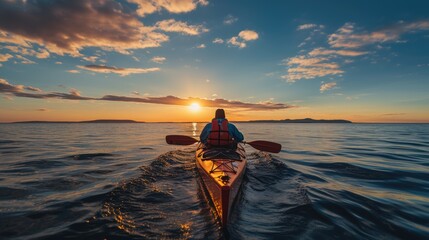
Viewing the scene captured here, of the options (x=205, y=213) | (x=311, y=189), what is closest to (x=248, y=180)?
(x=311, y=189)

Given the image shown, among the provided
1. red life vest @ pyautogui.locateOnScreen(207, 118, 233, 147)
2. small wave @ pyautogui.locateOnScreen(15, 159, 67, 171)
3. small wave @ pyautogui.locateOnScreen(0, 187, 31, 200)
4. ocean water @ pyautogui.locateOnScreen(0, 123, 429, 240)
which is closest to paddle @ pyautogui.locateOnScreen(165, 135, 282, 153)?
ocean water @ pyautogui.locateOnScreen(0, 123, 429, 240)

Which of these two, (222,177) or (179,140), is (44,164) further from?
(222,177)

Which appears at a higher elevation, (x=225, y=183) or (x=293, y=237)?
(x=225, y=183)

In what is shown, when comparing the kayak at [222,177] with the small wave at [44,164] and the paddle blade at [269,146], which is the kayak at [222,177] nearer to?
the paddle blade at [269,146]

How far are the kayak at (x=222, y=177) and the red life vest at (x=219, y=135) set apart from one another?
1.09 feet

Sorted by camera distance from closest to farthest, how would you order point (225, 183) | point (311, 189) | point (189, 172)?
point (225, 183) < point (311, 189) < point (189, 172)

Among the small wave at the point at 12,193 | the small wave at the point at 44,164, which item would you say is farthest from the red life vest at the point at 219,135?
the small wave at the point at 44,164

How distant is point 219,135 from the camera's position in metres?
9.50

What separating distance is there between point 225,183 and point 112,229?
95.4 inches

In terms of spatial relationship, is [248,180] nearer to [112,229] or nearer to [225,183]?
[225,183]

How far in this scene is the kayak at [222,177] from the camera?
4.57 m

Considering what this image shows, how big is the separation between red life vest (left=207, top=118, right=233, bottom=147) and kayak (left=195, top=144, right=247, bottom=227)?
1.09 feet

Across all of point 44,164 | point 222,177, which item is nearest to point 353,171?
point 222,177

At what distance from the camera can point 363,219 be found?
203 inches
